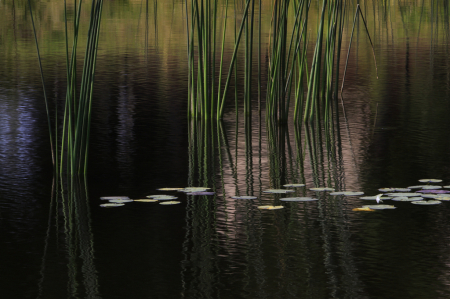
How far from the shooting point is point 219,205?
323 cm

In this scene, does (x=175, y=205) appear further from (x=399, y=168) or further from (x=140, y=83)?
(x=140, y=83)

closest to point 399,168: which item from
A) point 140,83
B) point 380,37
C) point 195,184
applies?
point 195,184

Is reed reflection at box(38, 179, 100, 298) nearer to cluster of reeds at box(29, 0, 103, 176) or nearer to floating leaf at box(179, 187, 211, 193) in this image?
cluster of reeds at box(29, 0, 103, 176)

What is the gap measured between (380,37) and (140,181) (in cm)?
779

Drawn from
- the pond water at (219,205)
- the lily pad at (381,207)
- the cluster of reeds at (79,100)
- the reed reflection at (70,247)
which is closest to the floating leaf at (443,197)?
the pond water at (219,205)

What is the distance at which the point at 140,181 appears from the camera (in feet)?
12.1

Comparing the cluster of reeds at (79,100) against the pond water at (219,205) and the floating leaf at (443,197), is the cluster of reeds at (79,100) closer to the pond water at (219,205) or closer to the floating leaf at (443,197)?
the pond water at (219,205)

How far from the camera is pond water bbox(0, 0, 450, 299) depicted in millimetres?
2322

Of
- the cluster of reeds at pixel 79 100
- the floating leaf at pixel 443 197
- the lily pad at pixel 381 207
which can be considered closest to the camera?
the lily pad at pixel 381 207

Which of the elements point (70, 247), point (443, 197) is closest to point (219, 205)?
point (70, 247)

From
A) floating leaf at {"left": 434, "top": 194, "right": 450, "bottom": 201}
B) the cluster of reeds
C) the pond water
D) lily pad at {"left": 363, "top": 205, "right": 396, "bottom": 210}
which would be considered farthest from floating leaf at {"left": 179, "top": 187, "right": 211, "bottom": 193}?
floating leaf at {"left": 434, "top": 194, "right": 450, "bottom": 201}

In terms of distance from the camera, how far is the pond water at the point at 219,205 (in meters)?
2.32

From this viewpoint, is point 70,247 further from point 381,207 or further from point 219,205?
point 381,207

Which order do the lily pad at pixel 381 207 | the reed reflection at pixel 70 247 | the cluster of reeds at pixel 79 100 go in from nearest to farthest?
the reed reflection at pixel 70 247 → the lily pad at pixel 381 207 → the cluster of reeds at pixel 79 100
